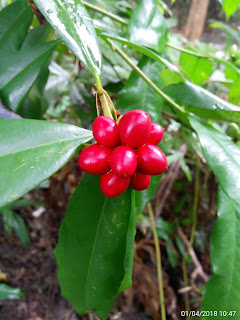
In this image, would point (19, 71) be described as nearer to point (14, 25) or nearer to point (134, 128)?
point (14, 25)

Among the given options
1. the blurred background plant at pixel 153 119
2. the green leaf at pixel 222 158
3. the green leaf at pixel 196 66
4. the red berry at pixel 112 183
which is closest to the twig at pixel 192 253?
the blurred background plant at pixel 153 119

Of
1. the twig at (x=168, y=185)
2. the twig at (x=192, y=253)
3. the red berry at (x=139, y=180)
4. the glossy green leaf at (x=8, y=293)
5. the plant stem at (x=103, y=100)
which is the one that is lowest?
the twig at (x=192, y=253)

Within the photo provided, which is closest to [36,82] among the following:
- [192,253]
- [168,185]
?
[168,185]

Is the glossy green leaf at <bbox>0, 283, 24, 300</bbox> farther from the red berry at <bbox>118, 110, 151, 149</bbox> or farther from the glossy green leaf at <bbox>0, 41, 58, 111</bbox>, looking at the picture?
the red berry at <bbox>118, 110, 151, 149</bbox>

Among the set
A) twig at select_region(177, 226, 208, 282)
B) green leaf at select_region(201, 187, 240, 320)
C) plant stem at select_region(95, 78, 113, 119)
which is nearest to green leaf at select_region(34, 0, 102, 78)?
plant stem at select_region(95, 78, 113, 119)

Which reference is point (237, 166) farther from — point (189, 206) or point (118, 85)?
point (189, 206)

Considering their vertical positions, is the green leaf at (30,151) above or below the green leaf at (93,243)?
above

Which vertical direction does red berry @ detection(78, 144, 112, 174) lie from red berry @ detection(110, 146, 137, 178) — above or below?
below

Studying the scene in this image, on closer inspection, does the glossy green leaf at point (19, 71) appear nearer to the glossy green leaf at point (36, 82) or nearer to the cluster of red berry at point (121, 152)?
the glossy green leaf at point (36, 82)
